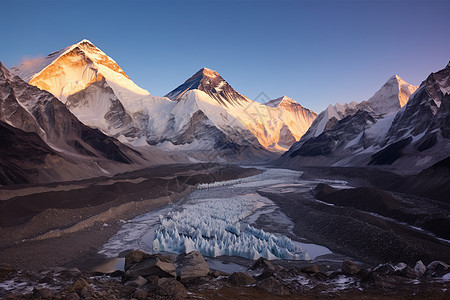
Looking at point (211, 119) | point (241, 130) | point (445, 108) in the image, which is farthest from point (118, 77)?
point (445, 108)

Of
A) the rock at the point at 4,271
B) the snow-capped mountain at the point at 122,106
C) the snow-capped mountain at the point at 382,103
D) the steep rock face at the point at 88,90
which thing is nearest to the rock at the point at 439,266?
the rock at the point at 4,271

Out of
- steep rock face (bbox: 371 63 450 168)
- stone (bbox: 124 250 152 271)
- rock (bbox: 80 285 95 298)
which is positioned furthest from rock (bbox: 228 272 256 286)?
steep rock face (bbox: 371 63 450 168)

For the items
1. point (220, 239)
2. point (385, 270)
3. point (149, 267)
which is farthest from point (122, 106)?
point (385, 270)

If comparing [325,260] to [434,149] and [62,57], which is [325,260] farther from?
[62,57]

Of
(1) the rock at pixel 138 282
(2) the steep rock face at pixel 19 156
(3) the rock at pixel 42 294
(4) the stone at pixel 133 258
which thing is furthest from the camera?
(2) the steep rock face at pixel 19 156

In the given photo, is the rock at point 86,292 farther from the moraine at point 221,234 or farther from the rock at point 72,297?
the moraine at point 221,234

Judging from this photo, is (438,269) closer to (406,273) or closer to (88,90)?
(406,273)

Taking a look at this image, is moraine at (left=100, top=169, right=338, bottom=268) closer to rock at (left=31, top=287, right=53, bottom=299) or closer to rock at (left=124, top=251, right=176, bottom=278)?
rock at (left=124, top=251, right=176, bottom=278)
